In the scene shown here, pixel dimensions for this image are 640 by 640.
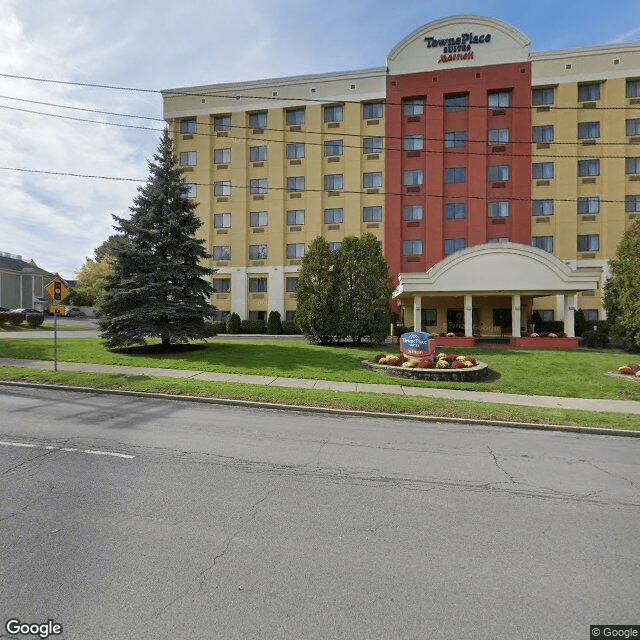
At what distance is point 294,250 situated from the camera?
34.8m

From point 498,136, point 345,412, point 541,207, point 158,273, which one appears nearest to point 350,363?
point 345,412

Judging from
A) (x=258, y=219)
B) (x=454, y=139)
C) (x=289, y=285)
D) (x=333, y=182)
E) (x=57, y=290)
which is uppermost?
(x=454, y=139)

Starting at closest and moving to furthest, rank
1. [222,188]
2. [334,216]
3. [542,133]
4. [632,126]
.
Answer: [632,126] < [542,133] < [334,216] < [222,188]

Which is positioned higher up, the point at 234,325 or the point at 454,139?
the point at 454,139

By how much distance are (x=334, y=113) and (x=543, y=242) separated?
21.8 metres

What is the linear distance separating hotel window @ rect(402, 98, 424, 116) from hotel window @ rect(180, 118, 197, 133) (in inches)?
791

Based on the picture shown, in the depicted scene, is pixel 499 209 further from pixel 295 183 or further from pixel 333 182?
pixel 295 183

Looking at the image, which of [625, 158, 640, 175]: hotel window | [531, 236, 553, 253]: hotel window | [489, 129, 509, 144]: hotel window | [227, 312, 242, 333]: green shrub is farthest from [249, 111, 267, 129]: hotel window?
[625, 158, 640, 175]: hotel window

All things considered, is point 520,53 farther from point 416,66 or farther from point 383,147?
point 383,147

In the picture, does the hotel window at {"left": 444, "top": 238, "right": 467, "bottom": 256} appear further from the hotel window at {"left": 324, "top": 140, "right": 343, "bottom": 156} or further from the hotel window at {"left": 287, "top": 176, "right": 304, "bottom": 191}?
the hotel window at {"left": 287, "top": 176, "right": 304, "bottom": 191}

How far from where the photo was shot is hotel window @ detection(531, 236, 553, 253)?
1214 inches

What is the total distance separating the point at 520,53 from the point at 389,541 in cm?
4015

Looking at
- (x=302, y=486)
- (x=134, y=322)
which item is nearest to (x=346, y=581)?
(x=302, y=486)

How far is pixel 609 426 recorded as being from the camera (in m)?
7.76
